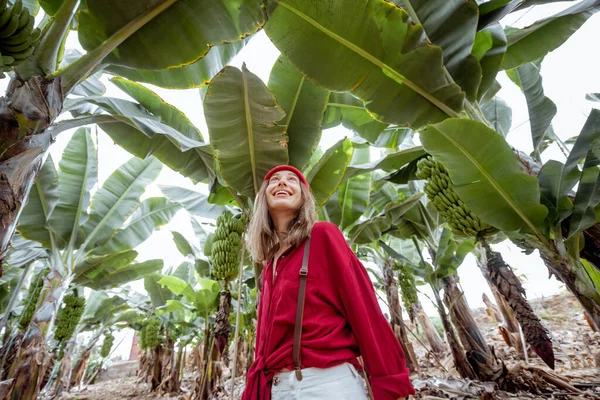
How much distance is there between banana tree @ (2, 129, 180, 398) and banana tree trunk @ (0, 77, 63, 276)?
239cm

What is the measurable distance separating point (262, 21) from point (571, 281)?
2.27 m

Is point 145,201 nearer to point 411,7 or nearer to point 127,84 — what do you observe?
point 127,84

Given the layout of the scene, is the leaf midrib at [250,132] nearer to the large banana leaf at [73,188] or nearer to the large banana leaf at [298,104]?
the large banana leaf at [298,104]

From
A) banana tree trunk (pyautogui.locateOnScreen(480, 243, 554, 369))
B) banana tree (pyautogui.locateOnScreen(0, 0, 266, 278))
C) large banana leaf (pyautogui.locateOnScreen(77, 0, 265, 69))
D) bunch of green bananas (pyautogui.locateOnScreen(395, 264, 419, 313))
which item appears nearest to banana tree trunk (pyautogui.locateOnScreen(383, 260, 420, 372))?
bunch of green bananas (pyautogui.locateOnScreen(395, 264, 419, 313))

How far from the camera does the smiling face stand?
4.56 ft

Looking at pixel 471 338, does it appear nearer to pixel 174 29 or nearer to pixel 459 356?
pixel 459 356

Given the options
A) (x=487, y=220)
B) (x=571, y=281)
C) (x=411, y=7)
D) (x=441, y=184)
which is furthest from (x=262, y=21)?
(x=571, y=281)

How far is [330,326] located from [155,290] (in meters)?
6.69

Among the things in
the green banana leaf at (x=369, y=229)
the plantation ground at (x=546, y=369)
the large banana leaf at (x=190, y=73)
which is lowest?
the plantation ground at (x=546, y=369)

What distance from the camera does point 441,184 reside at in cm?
210

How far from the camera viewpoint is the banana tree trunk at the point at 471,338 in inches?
101

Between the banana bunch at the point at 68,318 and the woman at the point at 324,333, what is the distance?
5.43 m

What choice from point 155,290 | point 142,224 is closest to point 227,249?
point 142,224

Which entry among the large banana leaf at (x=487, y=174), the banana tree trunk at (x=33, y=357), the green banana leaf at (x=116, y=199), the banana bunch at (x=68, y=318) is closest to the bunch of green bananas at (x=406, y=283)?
the large banana leaf at (x=487, y=174)
